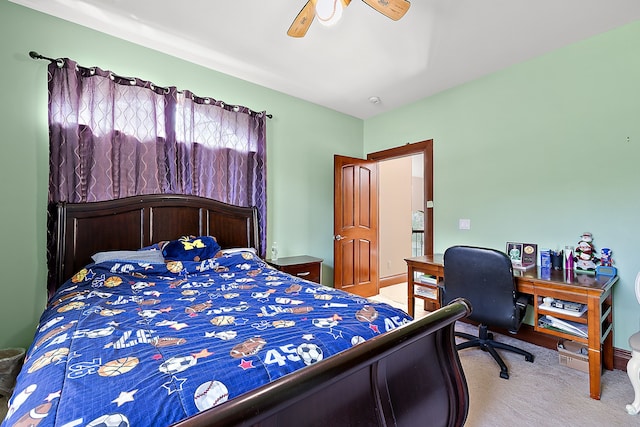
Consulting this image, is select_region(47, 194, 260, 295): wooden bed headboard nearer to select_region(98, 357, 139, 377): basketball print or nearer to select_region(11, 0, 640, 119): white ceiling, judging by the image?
select_region(11, 0, 640, 119): white ceiling

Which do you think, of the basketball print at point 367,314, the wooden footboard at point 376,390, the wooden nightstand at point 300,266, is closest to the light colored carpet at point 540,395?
the wooden footboard at point 376,390

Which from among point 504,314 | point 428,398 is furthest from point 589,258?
point 428,398

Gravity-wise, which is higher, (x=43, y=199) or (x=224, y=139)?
(x=224, y=139)

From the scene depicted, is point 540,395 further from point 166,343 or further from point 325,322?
point 166,343

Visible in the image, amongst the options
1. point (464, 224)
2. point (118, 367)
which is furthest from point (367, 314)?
point (464, 224)

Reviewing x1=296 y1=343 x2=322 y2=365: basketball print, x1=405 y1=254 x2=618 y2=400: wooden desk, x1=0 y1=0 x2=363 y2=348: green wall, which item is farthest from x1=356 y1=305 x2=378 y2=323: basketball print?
x1=0 y1=0 x2=363 y2=348: green wall

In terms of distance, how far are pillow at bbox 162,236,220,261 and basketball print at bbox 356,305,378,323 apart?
1653mm

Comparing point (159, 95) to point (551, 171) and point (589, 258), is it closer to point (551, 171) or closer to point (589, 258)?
point (551, 171)

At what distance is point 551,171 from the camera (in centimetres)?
268

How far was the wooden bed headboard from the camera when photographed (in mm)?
2229

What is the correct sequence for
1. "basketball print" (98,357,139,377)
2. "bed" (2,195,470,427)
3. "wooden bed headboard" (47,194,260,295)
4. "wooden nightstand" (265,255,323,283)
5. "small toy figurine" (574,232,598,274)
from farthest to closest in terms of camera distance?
"wooden nightstand" (265,255,323,283)
"small toy figurine" (574,232,598,274)
"wooden bed headboard" (47,194,260,295)
"basketball print" (98,357,139,377)
"bed" (2,195,470,427)

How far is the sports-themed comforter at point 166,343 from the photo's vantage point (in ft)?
2.56

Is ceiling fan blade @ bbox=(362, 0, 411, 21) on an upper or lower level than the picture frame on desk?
upper

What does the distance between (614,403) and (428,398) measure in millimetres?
1633
